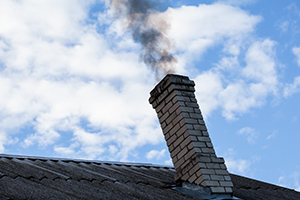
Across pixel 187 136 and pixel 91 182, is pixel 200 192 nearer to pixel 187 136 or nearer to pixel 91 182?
pixel 187 136

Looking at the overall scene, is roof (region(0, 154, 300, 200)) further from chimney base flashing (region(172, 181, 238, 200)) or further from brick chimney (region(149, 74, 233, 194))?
brick chimney (region(149, 74, 233, 194))

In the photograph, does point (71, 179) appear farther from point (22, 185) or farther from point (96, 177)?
point (22, 185)

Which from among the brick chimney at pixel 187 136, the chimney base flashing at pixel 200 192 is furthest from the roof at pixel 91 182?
the brick chimney at pixel 187 136

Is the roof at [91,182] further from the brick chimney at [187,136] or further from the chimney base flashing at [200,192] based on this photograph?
the brick chimney at [187,136]

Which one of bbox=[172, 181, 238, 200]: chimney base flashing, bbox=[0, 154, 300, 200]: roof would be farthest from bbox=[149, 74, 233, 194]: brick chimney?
bbox=[0, 154, 300, 200]: roof

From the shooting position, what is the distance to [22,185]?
3.95 metres

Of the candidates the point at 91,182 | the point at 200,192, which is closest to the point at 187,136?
the point at 200,192

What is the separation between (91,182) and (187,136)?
5.20 ft

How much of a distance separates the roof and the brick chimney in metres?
0.33

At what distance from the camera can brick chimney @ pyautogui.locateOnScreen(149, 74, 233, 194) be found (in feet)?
17.7

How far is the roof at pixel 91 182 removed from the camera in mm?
3957

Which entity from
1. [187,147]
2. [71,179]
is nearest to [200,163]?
[187,147]

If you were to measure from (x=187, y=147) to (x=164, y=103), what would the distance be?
865 mm

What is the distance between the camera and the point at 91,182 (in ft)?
16.0
